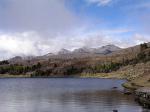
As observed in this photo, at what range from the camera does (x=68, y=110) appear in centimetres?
8106

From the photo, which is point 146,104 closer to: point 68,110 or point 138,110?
point 138,110

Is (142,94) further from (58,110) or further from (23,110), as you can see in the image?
(23,110)

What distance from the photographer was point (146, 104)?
3332 inches

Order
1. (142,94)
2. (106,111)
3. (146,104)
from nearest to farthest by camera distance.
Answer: (106,111)
(146,104)
(142,94)

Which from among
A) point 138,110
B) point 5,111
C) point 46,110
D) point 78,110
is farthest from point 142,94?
point 5,111

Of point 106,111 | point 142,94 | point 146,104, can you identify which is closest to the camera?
point 106,111

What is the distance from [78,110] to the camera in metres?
81.2

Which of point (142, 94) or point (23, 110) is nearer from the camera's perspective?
point (23, 110)

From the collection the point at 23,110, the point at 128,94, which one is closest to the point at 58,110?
the point at 23,110

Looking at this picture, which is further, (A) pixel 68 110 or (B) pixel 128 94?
(B) pixel 128 94

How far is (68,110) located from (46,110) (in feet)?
16.9

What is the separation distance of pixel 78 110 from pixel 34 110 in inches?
409

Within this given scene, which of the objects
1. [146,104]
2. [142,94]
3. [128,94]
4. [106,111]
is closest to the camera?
[106,111]

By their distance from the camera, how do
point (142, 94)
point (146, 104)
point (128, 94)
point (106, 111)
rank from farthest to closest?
1. point (128, 94)
2. point (142, 94)
3. point (146, 104)
4. point (106, 111)
